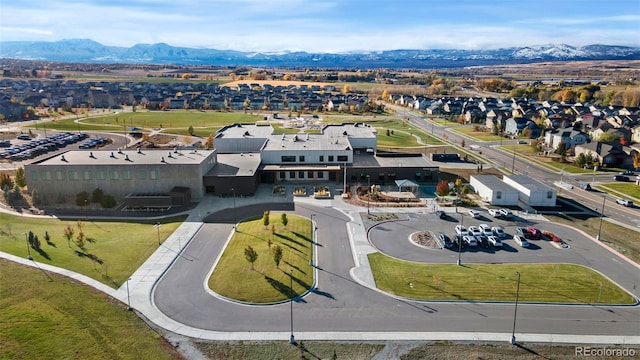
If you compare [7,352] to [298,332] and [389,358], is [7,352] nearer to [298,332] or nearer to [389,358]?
[298,332]

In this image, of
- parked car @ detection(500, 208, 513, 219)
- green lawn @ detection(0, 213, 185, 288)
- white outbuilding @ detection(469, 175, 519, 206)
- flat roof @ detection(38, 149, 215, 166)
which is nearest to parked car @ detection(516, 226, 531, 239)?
parked car @ detection(500, 208, 513, 219)

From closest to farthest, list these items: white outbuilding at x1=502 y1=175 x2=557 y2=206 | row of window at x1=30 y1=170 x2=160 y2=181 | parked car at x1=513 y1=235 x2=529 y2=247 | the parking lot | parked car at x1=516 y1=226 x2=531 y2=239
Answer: the parking lot, parked car at x1=513 y1=235 x2=529 y2=247, parked car at x1=516 y1=226 x2=531 y2=239, white outbuilding at x1=502 y1=175 x2=557 y2=206, row of window at x1=30 y1=170 x2=160 y2=181

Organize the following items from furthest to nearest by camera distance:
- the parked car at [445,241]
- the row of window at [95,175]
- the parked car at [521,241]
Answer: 1. the row of window at [95,175]
2. the parked car at [521,241]
3. the parked car at [445,241]

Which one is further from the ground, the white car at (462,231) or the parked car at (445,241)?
the white car at (462,231)

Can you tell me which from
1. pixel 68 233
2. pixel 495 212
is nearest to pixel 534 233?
pixel 495 212

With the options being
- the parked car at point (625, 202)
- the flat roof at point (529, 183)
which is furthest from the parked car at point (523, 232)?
the parked car at point (625, 202)

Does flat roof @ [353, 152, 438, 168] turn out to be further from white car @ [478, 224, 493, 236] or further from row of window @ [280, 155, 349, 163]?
white car @ [478, 224, 493, 236]

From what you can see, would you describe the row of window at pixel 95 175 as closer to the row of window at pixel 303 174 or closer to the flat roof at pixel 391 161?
the row of window at pixel 303 174
